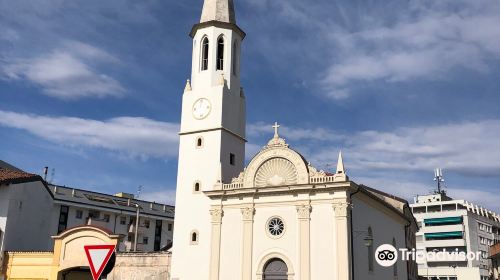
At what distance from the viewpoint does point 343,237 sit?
29.0m

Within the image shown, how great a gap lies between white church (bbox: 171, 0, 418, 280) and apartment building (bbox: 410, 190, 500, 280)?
169ft

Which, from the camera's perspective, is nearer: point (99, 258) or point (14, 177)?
point (99, 258)

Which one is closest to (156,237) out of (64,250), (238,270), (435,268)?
(64,250)

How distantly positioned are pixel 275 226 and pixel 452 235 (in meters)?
65.3

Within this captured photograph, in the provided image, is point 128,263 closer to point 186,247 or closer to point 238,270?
point 186,247

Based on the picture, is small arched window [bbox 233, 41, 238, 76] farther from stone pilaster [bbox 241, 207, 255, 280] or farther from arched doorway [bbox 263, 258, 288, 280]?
arched doorway [bbox 263, 258, 288, 280]

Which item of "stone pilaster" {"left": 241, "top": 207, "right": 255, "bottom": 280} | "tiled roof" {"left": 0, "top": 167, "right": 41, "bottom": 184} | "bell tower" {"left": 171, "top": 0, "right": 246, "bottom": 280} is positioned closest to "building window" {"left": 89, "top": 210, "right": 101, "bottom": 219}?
"tiled roof" {"left": 0, "top": 167, "right": 41, "bottom": 184}

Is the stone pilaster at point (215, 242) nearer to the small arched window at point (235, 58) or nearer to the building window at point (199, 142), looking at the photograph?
the building window at point (199, 142)

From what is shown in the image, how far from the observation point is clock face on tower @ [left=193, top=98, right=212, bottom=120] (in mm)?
36569

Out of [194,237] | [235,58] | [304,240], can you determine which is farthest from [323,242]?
[235,58]

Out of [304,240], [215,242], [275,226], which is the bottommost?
[215,242]

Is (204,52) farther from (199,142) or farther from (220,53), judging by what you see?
(199,142)

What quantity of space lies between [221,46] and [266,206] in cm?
1347

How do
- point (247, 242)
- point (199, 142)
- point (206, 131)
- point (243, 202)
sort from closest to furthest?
point (247, 242)
point (243, 202)
point (206, 131)
point (199, 142)
